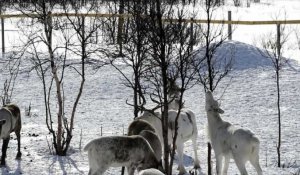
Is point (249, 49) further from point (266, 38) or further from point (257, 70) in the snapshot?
point (266, 38)

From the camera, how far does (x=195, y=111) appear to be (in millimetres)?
18688

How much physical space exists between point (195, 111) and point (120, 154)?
8.19m

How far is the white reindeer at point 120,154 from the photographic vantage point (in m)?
10.6

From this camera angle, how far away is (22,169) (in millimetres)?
12836

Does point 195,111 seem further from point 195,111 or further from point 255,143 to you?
point 255,143

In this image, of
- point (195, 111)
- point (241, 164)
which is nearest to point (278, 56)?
point (195, 111)

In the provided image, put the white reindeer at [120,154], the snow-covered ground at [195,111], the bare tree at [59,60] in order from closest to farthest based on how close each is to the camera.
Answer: the white reindeer at [120,154] → the snow-covered ground at [195,111] → the bare tree at [59,60]

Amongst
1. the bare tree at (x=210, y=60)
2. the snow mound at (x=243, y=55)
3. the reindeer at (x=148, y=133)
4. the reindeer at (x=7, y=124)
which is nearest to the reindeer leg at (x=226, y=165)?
the bare tree at (x=210, y=60)

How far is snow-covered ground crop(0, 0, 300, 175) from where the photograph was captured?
44.0 ft

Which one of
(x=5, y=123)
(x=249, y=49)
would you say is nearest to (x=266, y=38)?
(x=249, y=49)

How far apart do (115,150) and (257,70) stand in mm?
12368

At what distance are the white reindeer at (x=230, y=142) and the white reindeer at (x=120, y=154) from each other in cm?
143

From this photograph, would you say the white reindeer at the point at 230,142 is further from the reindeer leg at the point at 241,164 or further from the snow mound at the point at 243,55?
the snow mound at the point at 243,55

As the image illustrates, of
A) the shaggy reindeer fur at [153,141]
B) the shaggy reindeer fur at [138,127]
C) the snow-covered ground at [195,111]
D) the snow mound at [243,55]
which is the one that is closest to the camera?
the shaggy reindeer fur at [153,141]
